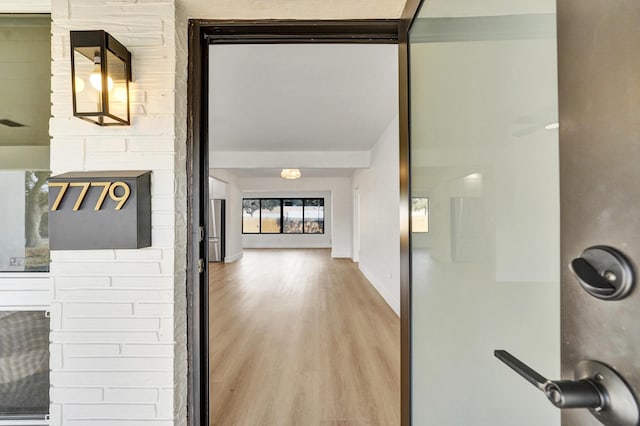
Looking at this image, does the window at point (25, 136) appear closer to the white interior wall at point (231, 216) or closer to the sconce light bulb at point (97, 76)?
the sconce light bulb at point (97, 76)

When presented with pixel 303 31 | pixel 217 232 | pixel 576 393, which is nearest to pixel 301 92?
pixel 303 31

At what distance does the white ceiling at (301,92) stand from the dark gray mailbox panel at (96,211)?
4.98 feet

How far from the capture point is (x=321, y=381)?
2.40 meters

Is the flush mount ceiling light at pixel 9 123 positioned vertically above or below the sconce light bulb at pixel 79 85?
below

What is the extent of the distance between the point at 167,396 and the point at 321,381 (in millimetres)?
1291

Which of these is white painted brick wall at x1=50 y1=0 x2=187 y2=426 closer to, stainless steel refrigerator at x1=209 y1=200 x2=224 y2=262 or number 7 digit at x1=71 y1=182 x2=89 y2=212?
number 7 digit at x1=71 y1=182 x2=89 y2=212

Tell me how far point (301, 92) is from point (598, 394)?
128 inches

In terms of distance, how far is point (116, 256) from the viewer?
4.64 feet

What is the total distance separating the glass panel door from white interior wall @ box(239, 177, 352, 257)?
27.6 ft

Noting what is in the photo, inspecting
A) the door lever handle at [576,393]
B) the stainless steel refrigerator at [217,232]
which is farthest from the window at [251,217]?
the door lever handle at [576,393]

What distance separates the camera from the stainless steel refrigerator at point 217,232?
28.2 feet

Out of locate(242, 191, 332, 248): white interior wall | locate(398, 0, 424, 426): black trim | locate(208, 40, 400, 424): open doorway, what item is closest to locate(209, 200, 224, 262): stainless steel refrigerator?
locate(208, 40, 400, 424): open doorway

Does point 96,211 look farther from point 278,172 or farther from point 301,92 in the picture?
point 278,172

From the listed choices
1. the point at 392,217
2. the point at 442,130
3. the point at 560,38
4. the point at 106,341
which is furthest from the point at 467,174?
the point at 392,217
